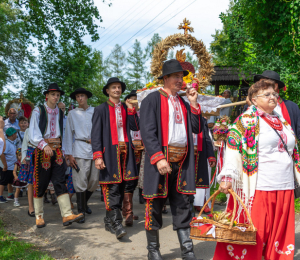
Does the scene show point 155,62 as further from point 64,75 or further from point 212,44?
point 212,44

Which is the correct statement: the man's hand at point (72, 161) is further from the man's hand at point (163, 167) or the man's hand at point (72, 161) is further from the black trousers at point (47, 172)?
the man's hand at point (163, 167)

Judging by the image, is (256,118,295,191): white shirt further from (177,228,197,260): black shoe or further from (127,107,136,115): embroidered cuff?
(127,107,136,115): embroidered cuff

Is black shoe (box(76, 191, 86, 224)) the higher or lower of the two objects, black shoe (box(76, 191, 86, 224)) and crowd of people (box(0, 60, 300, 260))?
the lower

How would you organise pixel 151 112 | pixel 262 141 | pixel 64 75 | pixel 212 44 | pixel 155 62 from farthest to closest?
pixel 212 44, pixel 64 75, pixel 155 62, pixel 151 112, pixel 262 141

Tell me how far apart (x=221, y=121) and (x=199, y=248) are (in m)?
2.16

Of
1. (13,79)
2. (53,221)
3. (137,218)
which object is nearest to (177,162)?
(137,218)

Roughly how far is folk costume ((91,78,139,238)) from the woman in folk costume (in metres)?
1.91

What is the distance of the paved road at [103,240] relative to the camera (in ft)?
12.8

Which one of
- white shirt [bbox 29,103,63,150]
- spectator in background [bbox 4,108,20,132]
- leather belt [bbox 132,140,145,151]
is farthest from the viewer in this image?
spectator in background [bbox 4,108,20,132]

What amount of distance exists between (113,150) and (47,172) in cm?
115

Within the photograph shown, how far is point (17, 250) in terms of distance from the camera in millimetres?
4059

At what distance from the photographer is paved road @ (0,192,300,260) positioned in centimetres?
392

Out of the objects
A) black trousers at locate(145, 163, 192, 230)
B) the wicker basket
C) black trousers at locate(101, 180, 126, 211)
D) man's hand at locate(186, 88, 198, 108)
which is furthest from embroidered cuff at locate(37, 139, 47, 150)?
the wicker basket

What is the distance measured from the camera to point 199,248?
4.05 meters
